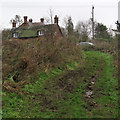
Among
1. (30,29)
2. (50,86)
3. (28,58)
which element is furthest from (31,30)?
(50,86)

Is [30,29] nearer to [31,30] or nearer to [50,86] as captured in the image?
[31,30]

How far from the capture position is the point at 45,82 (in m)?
9.92

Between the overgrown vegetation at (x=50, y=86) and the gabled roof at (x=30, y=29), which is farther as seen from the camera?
the gabled roof at (x=30, y=29)

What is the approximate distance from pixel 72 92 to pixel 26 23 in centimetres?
3618

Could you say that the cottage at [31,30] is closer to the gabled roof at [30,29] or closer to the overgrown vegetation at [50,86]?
the gabled roof at [30,29]

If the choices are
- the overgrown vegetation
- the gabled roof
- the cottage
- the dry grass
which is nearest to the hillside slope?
the overgrown vegetation

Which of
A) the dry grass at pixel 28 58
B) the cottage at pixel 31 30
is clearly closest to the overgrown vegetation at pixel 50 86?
the dry grass at pixel 28 58

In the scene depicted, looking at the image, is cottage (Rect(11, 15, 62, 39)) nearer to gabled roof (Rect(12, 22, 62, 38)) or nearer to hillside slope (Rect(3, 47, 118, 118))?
gabled roof (Rect(12, 22, 62, 38))

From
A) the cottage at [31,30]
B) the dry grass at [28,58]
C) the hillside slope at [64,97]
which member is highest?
the cottage at [31,30]

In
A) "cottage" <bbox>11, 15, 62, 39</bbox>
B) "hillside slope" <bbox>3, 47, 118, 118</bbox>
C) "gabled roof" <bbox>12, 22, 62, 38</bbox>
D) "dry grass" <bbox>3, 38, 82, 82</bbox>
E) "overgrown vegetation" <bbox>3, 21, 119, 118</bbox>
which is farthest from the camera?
"gabled roof" <bbox>12, 22, 62, 38</bbox>

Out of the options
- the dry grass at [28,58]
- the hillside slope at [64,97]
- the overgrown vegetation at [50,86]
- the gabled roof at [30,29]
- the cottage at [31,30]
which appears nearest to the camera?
the hillside slope at [64,97]

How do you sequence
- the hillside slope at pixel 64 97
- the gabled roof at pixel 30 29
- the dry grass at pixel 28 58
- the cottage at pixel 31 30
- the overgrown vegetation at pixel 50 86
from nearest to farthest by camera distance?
the hillside slope at pixel 64 97, the overgrown vegetation at pixel 50 86, the dry grass at pixel 28 58, the cottage at pixel 31 30, the gabled roof at pixel 30 29

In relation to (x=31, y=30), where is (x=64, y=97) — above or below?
below

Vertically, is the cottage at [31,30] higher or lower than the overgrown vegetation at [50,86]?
→ higher
